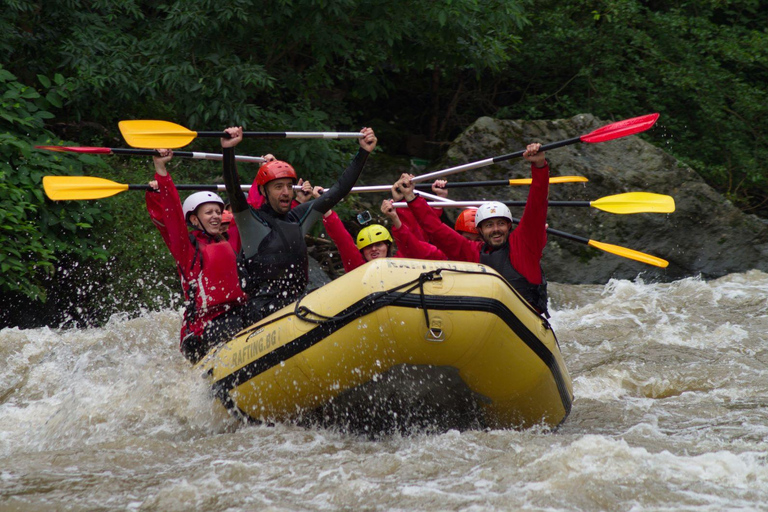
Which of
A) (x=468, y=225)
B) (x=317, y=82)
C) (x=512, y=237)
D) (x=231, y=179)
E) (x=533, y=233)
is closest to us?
(x=231, y=179)

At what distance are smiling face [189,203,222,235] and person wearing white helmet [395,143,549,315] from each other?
109 centimetres

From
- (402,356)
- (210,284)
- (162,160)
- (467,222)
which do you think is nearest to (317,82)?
(467,222)

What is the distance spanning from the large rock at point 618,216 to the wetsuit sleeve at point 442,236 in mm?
4313

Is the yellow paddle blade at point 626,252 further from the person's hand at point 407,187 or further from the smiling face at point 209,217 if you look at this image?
the smiling face at point 209,217

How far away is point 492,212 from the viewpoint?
5.07 meters

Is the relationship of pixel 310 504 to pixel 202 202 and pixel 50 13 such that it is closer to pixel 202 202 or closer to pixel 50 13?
pixel 202 202

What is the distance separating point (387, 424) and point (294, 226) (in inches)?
47.7

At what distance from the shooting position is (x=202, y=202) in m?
5.16

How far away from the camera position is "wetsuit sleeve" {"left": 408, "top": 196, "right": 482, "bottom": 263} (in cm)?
509

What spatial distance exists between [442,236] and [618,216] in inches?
204

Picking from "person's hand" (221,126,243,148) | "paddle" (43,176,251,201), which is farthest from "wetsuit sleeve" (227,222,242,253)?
"person's hand" (221,126,243,148)

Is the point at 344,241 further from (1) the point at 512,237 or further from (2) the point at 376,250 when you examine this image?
(1) the point at 512,237

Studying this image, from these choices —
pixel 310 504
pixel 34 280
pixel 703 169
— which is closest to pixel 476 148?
pixel 703 169

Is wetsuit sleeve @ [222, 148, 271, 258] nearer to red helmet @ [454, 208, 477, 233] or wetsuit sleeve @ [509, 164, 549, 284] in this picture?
wetsuit sleeve @ [509, 164, 549, 284]
